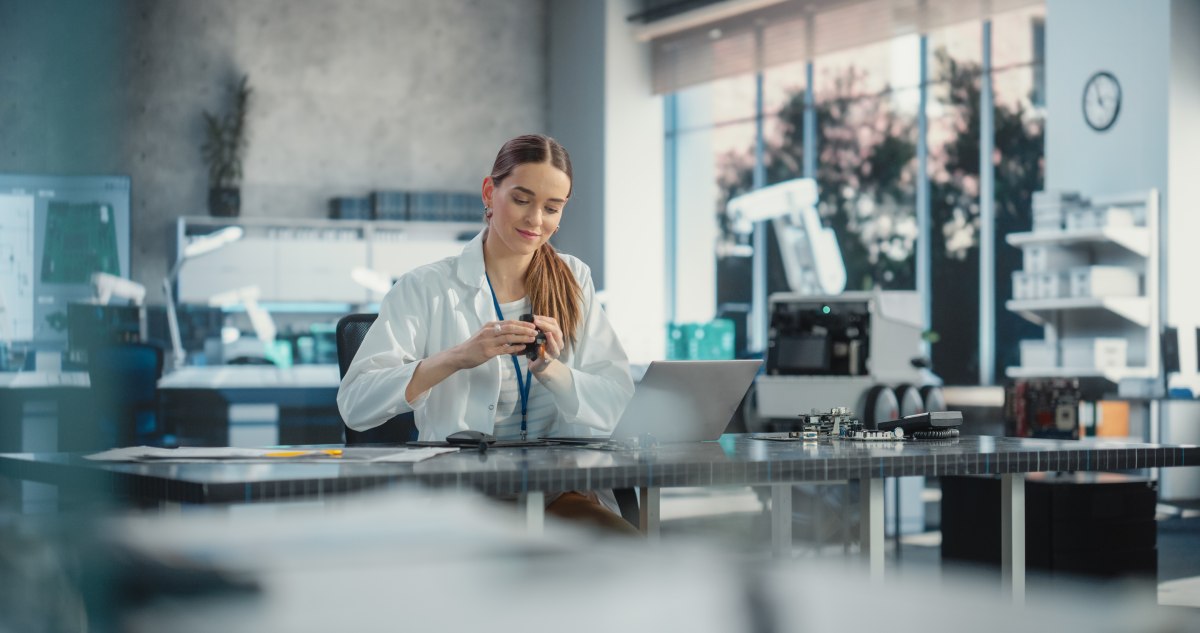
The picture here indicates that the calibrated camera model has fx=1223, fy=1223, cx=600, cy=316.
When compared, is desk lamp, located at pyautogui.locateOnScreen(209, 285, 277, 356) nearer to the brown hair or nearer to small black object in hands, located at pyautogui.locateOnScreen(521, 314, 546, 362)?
the brown hair

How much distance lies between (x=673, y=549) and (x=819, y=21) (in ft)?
26.7

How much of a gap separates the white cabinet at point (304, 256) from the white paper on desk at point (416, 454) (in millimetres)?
6166

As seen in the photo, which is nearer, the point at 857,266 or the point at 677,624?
the point at 677,624

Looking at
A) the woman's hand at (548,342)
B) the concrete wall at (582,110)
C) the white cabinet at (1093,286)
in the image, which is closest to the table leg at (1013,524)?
the woman's hand at (548,342)

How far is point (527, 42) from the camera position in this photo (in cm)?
916

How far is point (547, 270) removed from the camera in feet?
7.32

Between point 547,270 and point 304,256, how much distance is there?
19.5ft

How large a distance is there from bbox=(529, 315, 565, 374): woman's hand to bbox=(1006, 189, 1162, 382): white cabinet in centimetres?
444

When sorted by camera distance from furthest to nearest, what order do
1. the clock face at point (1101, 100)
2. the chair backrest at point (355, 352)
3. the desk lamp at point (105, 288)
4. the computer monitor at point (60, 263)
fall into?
the clock face at point (1101, 100) → the chair backrest at point (355, 352) → the desk lamp at point (105, 288) → the computer monitor at point (60, 263)

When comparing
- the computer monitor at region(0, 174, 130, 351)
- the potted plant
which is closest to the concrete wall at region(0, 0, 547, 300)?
the potted plant

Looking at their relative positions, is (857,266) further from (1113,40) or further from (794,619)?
(794,619)

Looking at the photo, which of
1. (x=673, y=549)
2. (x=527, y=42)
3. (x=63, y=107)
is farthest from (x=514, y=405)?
(x=527, y=42)

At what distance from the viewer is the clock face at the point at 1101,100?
6090mm

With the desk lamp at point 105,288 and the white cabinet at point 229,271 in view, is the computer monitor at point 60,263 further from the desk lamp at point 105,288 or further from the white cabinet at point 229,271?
the white cabinet at point 229,271
